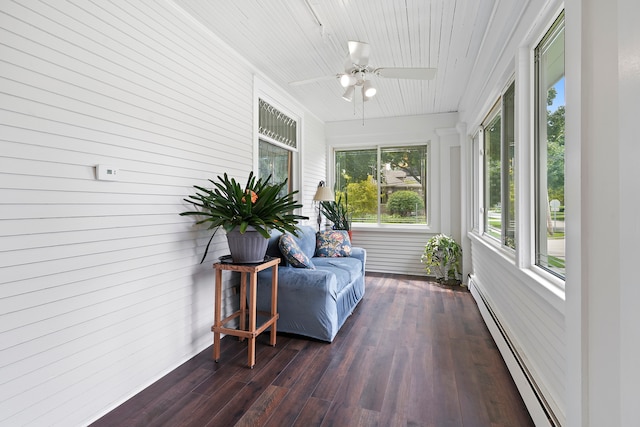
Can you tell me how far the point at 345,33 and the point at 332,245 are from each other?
2.46m

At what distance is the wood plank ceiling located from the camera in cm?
234

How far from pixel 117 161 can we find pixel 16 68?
0.60 meters

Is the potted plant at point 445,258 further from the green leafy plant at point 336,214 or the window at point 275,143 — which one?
the window at point 275,143

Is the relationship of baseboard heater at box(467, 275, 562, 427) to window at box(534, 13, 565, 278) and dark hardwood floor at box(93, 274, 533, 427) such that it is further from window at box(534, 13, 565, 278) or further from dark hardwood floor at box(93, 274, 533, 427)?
window at box(534, 13, 565, 278)

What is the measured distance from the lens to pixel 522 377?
1942mm

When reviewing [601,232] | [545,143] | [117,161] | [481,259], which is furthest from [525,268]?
[117,161]

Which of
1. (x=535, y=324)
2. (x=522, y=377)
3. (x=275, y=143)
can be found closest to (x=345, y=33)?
(x=275, y=143)

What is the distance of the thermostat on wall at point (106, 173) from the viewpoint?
1.76m

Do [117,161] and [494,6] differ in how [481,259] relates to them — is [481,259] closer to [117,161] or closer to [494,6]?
[494,6]

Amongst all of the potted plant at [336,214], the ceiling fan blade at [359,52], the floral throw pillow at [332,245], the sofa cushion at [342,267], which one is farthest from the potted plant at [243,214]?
the potted plant at [336,214]

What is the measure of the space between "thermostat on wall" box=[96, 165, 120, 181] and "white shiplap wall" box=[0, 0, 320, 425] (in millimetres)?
31

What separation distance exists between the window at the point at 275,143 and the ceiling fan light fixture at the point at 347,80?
4.24 ft

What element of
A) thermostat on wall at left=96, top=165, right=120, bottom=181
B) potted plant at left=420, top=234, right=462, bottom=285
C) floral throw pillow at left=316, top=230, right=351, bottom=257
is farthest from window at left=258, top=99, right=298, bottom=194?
potted plant at left=420, top=234, right=462, bottom=285

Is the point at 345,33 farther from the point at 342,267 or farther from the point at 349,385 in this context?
the point at 349,385
